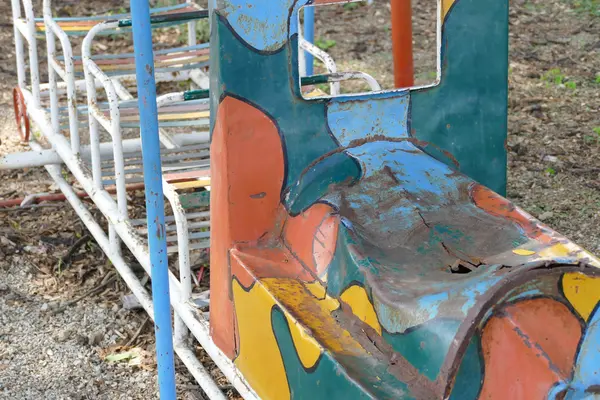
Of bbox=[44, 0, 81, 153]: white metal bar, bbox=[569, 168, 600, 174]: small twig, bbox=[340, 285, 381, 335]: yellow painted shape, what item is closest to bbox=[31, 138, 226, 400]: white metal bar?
bbox=[44, 0, 81, 153]: white metal bar

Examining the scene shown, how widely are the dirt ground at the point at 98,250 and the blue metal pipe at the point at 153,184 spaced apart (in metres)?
0.73

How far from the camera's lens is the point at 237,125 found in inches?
96.1

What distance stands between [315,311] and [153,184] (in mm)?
506

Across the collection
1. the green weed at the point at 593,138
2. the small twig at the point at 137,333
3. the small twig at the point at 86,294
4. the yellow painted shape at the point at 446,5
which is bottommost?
the small twig at the point at 137,333

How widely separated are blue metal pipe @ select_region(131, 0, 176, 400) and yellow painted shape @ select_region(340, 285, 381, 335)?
1.64 ft

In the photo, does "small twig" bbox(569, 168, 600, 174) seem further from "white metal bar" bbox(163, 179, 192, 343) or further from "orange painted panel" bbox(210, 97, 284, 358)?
"orange painted panel" bbox(210, 97, 284, 358)

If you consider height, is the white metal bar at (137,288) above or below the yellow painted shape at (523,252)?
below

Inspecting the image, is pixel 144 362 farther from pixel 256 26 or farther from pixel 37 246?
pixel 256 26

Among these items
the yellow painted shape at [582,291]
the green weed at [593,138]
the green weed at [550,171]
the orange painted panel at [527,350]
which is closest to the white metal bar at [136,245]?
the orange painted panel at [527,350]

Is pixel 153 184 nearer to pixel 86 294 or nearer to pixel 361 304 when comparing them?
pixel 361 304

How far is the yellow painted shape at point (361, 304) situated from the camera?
2.12 m

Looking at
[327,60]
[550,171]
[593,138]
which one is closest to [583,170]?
[550,171]

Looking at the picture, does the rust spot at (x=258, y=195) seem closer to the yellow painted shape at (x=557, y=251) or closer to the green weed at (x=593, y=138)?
the yellow painted shape at (x=557, y=251)

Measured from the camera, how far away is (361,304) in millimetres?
2164
